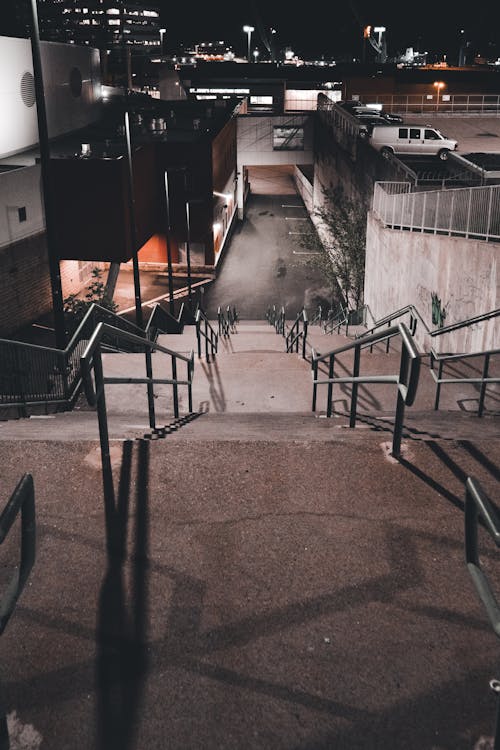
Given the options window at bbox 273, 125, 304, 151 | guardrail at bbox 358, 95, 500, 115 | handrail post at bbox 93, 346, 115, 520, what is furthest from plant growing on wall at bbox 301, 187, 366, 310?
window at bbox 273, 125, 304, 151

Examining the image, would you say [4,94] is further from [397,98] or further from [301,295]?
[397,98]

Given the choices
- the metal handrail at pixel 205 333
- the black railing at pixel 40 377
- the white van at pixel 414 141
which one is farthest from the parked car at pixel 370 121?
the black railing at pixel 40 377

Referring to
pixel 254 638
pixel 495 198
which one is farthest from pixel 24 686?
pixel 495 198

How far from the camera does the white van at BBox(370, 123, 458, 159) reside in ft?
104

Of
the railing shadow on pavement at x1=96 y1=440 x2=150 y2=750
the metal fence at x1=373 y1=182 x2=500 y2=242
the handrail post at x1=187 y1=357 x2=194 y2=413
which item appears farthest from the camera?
the metal fence at x1=373 y1=182 x2=500 y2=242

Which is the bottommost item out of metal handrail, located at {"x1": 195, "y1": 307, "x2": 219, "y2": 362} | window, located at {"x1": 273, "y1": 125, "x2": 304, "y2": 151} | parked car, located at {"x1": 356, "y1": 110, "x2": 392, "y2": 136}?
metal handrail, located at {"x1": 195, "y1": 307, "x2": 219, "y2": 362}

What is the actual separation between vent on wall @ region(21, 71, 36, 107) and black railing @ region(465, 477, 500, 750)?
30.5 metres

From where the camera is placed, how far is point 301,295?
3516 cm

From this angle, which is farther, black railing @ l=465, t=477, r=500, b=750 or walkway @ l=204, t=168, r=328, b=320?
walkway @ l=204, t=168, r=328, b=320

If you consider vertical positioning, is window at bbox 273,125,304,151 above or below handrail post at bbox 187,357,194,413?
above

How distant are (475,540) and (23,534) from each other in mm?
2086

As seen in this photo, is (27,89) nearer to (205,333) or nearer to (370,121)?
(370,121)

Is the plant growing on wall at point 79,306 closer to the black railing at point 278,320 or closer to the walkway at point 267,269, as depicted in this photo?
the walkway at point 267,269

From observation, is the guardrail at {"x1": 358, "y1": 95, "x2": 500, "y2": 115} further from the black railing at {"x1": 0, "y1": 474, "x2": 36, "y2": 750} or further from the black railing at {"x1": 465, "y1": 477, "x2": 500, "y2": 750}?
the black railing at {"x1": 0, "y1": 474, "x2": 36, "y2": 750}
